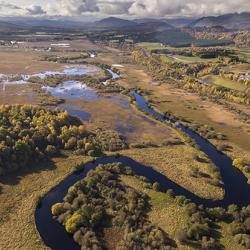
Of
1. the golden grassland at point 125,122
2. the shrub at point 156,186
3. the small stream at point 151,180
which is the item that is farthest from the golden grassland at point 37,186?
the golden grassland at point 125,122

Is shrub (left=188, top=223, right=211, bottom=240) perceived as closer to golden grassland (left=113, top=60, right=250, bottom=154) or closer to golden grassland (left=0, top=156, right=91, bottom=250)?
golden grassland (left=0, top=156, right=91, bottom=250)

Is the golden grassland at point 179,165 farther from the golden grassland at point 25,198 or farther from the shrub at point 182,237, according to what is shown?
the shrub at point 182,237

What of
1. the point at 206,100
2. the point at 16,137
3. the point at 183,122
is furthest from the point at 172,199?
the point at 206,100

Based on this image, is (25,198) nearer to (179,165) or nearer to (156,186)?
(156,186)

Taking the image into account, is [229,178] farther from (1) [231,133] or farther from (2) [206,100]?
(2) [206,100]

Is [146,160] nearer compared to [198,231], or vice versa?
[198,231]

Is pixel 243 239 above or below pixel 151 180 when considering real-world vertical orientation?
above

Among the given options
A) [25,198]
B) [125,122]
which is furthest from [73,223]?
[125,122]
